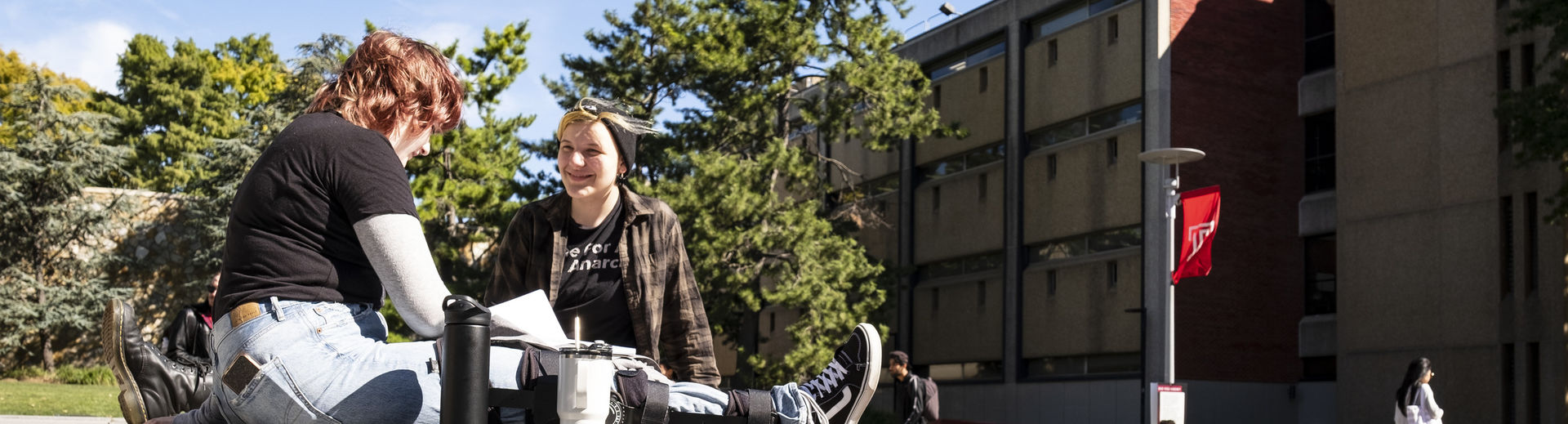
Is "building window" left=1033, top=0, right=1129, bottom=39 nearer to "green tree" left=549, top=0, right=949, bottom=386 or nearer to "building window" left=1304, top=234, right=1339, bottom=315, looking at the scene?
"green tree" left=549, top=0, right=949, bottom=386

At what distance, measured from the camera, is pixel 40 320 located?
99.0 ft

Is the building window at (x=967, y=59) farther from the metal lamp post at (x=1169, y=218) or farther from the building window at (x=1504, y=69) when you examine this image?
the metal lamp post at (x=1169, y=218)

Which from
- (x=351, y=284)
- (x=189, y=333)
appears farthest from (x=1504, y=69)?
(x=351, y=284)

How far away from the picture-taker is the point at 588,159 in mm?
5145

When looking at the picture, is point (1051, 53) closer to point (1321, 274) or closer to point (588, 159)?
point (1321, 274)

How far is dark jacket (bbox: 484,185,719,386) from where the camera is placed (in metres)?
5.17

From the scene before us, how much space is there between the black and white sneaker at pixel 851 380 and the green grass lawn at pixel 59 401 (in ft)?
49.2

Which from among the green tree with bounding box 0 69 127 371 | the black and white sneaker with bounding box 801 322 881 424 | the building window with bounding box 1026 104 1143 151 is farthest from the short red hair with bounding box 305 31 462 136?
the green tree with bounding box 0 69 127 371

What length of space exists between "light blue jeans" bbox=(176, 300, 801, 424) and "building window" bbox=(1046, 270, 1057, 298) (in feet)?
107

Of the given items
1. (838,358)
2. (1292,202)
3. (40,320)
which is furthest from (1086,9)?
(838,358)

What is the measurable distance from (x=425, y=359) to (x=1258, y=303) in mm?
32276

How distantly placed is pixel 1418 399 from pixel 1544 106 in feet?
24.8

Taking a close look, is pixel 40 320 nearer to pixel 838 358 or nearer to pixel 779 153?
pixel 779 153

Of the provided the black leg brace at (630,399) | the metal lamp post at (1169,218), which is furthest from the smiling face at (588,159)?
the metal lamp post at (1169,218)
